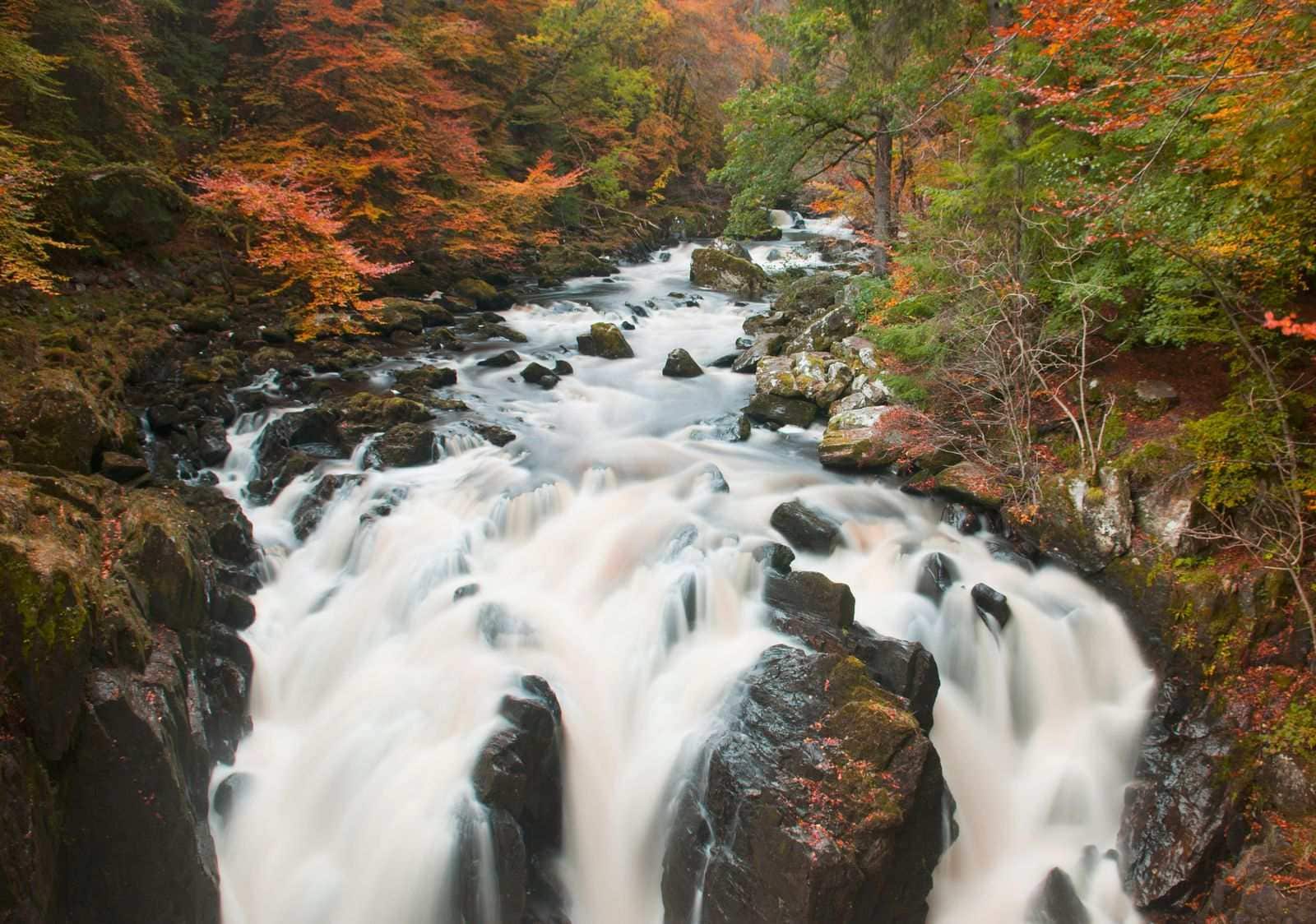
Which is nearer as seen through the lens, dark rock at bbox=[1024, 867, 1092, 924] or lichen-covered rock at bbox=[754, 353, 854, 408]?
dark rock at bbox=[1024, 867, 1092, 924]

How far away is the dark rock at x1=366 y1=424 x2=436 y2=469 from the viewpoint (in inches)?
400

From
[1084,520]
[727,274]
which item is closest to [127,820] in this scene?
[1084,520]

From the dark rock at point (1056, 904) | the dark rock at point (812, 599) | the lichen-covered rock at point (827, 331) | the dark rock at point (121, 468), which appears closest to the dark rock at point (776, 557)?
the dark rock at point (812, 599)

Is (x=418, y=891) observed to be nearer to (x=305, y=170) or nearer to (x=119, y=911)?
(x=119, y=911)

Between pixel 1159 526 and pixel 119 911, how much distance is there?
9.60 m

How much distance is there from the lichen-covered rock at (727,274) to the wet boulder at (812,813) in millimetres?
17194

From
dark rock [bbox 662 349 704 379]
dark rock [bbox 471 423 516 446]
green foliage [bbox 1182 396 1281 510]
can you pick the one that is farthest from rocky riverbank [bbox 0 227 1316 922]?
dark rock [bbox 662 349 704 379]

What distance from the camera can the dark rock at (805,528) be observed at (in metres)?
8.43

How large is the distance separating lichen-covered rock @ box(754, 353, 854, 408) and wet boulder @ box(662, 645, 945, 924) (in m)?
6.64

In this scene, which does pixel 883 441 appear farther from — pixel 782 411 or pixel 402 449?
pixel 402 449

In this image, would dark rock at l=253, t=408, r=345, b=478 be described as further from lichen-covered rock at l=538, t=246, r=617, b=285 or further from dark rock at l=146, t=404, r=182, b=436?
lichen-covered rock at l=538, t=246, r=617, b=285

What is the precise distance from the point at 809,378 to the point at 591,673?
23.2ft

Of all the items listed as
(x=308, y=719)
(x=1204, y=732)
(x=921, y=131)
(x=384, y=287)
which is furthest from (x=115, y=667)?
(x=921, y=131)

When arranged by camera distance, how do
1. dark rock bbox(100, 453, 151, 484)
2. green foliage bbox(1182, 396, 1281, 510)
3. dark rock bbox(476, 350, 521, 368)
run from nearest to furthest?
green foliage bbox(1182, 396, 1281, 510) < dark rock bbox(100, 453, 151, 484) < dark rock bbox(476, 350, 521, 368)
